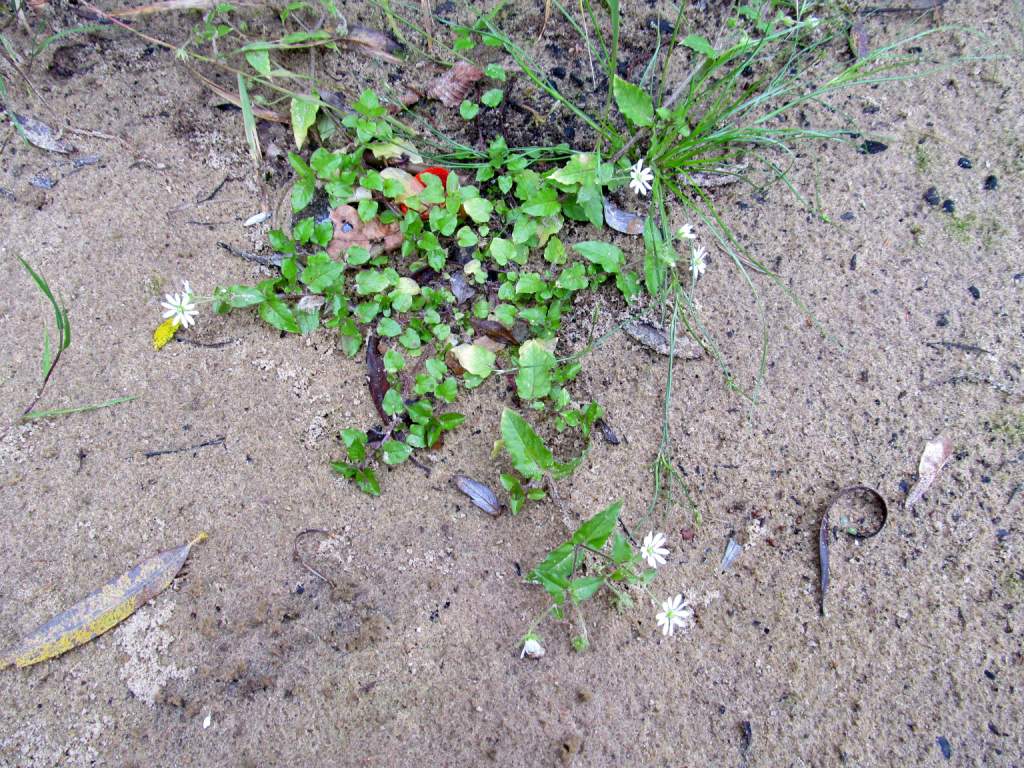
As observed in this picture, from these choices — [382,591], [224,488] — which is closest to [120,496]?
[224,488]

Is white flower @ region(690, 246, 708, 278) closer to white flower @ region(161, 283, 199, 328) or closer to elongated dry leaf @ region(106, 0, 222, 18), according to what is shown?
white flower @ region(161, 283, 199, 328)

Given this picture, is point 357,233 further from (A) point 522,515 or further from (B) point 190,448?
(A) point 522,515

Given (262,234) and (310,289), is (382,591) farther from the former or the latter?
(262,234)

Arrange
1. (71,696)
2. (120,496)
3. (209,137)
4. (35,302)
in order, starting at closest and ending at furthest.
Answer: (71,696), (120,496), (35,302), (209,137)

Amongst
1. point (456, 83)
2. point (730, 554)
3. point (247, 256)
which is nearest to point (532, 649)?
point (730, 554)

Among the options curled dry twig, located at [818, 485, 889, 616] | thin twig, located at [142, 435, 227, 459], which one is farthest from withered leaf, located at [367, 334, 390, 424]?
curled dry twig, located at [818, 485, 889, 616]

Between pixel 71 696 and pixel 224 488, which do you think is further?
pixel 224 488
